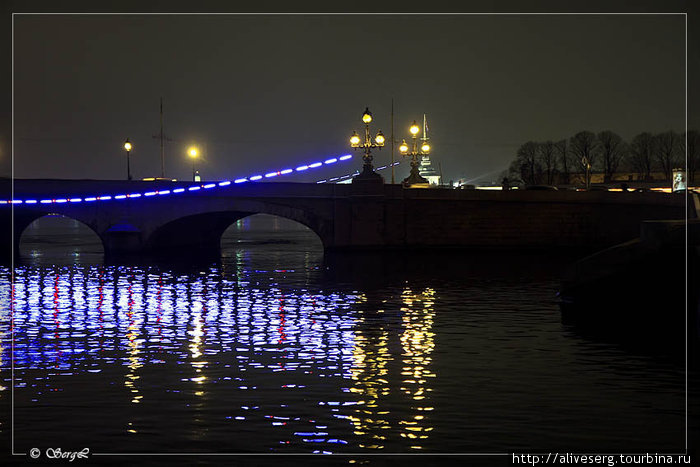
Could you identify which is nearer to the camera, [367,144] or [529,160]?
[367,144]

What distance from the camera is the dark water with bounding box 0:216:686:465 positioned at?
1364 cm

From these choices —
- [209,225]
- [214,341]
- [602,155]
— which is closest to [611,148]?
[602,155]

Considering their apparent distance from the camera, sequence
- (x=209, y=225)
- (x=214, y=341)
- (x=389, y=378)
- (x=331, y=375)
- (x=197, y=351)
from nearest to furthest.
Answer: (x=389, y=378)
(x=331, y=375)
(x=197, y=351)
(x=214, y=341)
(x=209, y=225)

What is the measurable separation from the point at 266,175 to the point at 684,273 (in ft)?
128

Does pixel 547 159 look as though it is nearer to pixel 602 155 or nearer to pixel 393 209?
pixel 602 155

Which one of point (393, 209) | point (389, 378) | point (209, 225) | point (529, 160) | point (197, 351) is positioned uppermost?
point (529, 160)

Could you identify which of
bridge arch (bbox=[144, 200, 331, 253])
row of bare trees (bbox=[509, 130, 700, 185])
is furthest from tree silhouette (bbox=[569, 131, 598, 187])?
bridge arch (bbox=[144, 200, 331, 253])

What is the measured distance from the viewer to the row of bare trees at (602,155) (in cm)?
9888

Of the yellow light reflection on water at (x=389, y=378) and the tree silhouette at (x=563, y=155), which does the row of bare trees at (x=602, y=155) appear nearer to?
the tree silhouette at (x=563, y=155)

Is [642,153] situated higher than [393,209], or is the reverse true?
[642,153]

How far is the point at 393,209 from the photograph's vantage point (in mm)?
56562

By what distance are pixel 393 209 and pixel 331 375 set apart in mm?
38728

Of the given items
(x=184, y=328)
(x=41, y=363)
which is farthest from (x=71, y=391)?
(x=184, y=328)

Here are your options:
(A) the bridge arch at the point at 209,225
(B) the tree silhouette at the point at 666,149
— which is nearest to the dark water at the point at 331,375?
(A) the bridge arch at the point at 209,225
